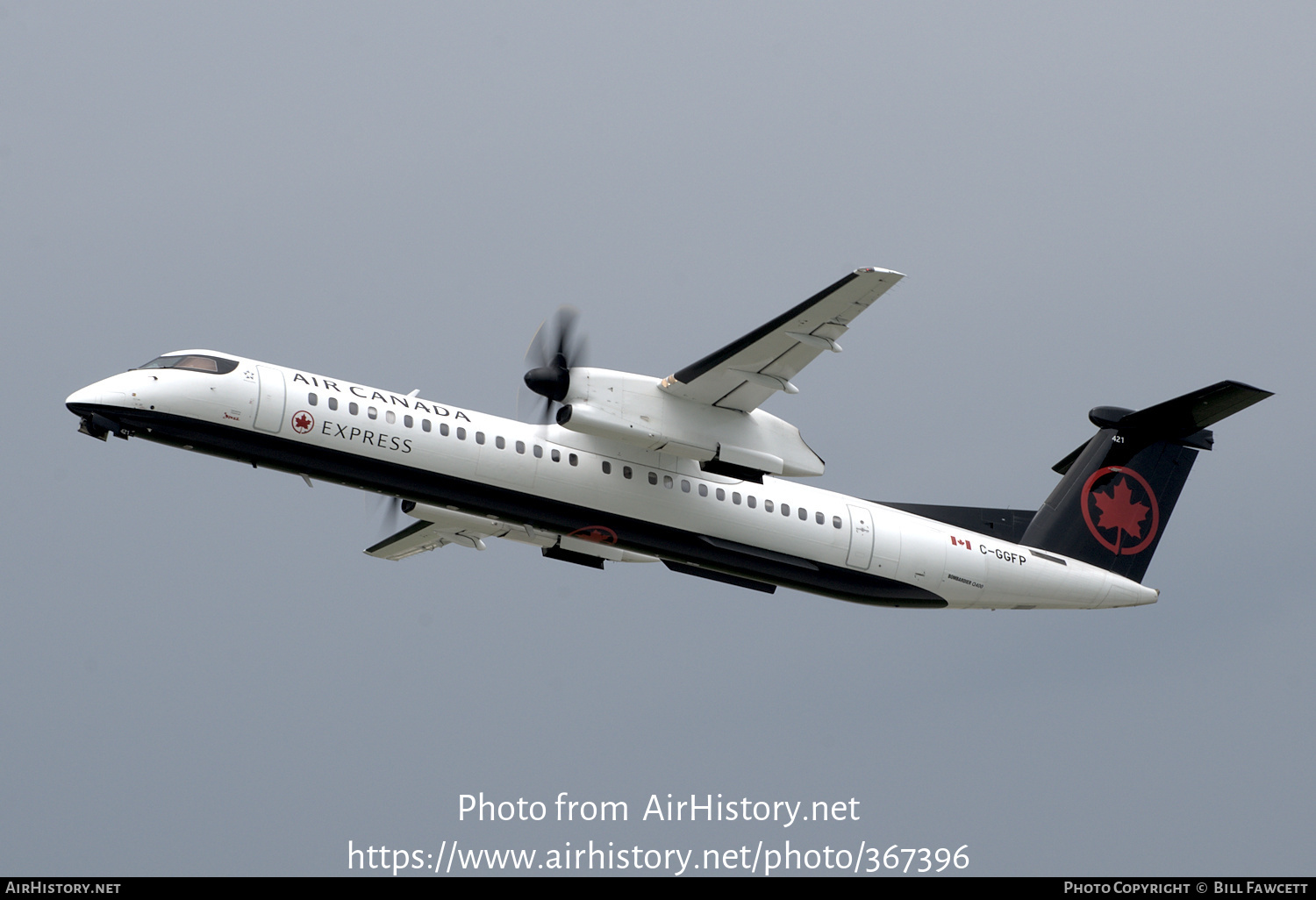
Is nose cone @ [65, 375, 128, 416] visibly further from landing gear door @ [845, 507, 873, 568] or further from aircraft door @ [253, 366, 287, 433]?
landing gear door @ [845, 507, 873, 568]

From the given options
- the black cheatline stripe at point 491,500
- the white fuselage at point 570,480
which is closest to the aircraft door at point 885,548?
the white fuselage at point 570,480

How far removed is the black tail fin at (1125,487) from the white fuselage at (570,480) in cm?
67

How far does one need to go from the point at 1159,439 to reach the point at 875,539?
24.4 ft

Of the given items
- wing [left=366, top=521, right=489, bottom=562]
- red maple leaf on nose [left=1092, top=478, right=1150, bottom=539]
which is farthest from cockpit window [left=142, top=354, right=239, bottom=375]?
red maple leaf on nose [left=1092, top=478, right=1150, bottom=539]

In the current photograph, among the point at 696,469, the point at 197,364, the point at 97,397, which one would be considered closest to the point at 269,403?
the point at 197,364

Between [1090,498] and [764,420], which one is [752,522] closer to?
[764,420]

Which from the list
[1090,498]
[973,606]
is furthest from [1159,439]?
[973,606]

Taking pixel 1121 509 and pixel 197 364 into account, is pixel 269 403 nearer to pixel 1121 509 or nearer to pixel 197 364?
pixel 197 364

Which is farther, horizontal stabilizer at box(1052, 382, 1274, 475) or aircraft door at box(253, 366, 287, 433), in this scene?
horizontal stabilizer at box(1052, 382, 1274, 475)

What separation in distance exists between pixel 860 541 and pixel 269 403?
1099 cm

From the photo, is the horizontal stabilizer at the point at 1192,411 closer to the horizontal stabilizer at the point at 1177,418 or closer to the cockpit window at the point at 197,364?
the horizontal stabilizer at the point at 1177,418

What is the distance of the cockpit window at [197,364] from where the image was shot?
21.0 m

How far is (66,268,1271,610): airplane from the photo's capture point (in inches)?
830

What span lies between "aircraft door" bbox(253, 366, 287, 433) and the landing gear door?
1059cm
